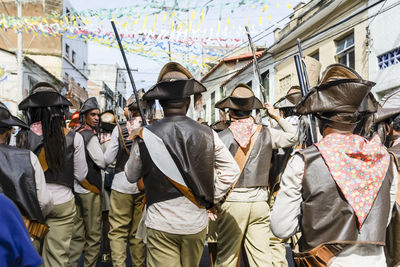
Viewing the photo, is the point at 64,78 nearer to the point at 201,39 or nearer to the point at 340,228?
the point at 201,39

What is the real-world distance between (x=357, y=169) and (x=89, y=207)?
3407mm

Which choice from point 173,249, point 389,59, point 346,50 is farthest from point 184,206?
point 346,50

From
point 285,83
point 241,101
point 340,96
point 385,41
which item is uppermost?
point 385,41

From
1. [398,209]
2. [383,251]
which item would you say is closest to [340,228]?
[383,251]

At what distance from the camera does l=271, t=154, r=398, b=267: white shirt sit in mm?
2025

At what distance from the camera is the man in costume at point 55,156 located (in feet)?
11.5

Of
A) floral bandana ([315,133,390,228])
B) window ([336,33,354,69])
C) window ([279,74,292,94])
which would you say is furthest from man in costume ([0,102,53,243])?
window ([279,74,292,94])

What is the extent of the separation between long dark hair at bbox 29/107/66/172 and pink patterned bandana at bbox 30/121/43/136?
1.5 inches

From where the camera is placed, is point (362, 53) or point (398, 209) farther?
point (362, 53)

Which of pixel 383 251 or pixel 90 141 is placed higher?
pixel 90 141

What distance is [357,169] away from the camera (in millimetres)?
2014

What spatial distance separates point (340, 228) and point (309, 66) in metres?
2.27

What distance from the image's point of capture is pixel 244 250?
3.91m

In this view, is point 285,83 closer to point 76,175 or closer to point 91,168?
point 91,168
